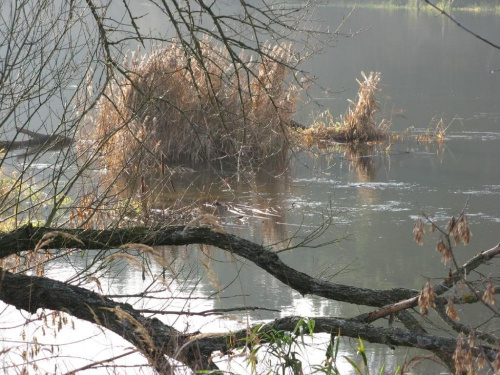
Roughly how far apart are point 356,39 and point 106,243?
30707 millimetres

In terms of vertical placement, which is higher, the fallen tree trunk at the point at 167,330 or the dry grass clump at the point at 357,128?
the dry grass clump at the point at 357,128

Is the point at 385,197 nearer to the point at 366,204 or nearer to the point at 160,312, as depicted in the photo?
the point at 366,204

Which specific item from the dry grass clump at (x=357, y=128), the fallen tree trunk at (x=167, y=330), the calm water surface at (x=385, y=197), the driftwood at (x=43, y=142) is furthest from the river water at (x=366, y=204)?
the driftwood at (x=43, y=142)

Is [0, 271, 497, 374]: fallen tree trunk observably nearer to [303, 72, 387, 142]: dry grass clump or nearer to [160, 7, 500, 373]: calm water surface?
[160, 7, 500, 373]: calm water surface

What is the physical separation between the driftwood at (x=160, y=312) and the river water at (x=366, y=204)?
0.22 metres

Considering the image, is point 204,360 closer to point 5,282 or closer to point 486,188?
point 5,282

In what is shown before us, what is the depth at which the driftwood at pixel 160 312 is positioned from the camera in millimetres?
3738

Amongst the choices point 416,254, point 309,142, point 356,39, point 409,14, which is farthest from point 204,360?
point 409,14

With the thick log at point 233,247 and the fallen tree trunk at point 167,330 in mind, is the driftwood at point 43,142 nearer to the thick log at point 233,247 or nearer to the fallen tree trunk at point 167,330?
the thick log at point 233,247

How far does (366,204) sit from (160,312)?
6070 mm

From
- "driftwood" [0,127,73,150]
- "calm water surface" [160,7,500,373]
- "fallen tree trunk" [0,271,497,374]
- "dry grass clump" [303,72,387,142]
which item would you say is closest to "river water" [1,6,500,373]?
"calm water surface" [160,7,500,373]

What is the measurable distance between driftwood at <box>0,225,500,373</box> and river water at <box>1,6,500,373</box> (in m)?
0.22

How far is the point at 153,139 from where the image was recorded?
37.5ft

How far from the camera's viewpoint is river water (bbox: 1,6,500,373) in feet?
22.7
